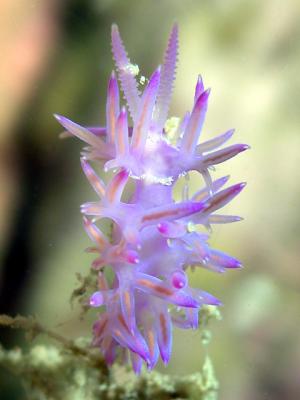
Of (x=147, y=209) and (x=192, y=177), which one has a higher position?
(x=192, y=177)

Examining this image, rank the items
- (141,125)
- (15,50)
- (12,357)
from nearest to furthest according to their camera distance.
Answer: (141,125) < (15,50) < (12,357)

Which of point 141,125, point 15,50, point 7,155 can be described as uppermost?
point 15,50

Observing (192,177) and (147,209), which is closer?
(147,209)

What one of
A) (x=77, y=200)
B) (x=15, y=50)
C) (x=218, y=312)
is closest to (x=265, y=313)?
(x=218, y=312)

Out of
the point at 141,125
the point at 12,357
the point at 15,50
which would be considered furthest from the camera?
the point at 12,357

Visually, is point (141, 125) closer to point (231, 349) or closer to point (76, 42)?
point (76, 42)

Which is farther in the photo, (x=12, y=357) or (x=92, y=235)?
(x=12, y=357)
